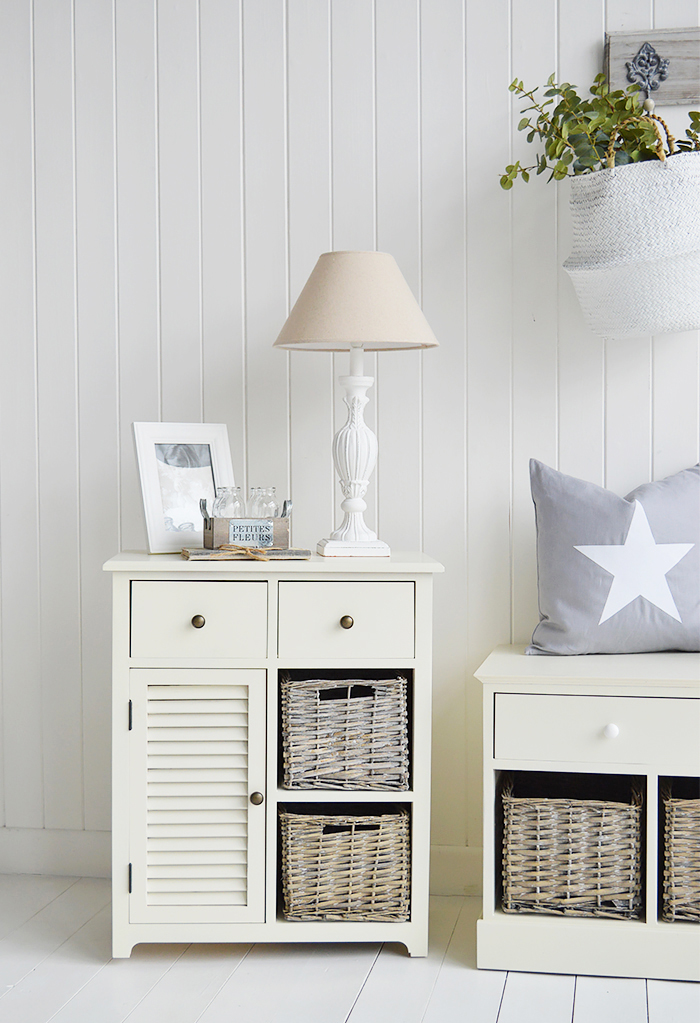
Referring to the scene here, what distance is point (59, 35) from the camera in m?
2.30

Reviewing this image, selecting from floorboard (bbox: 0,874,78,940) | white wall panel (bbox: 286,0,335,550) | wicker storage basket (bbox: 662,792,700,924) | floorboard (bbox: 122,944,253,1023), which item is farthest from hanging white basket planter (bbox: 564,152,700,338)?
floorboard (bbox: 0,874,78,940)

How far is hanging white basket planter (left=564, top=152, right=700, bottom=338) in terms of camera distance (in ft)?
5.99

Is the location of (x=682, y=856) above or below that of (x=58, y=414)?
below

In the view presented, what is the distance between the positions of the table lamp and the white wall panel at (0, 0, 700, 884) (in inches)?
10.4

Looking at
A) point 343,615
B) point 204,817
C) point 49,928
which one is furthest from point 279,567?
point 49,928

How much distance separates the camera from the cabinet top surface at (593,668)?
1.80 m

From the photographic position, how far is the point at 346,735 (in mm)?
1864

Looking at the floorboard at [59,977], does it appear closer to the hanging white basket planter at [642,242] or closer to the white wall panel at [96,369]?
the white wall panel at [96,369]

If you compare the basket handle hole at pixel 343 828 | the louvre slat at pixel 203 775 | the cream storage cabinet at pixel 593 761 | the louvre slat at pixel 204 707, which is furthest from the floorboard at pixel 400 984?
the louvre slat at pixel 204 707

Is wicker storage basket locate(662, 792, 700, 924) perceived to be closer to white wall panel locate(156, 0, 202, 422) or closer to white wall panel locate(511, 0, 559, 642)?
white wall panel locate(511, 0, 559, 642)

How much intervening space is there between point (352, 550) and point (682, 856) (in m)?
0.85

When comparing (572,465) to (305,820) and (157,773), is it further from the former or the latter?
(157,773)

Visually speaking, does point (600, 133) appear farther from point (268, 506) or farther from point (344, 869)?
point (344, 869)

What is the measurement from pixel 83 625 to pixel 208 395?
642mm
